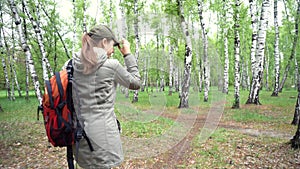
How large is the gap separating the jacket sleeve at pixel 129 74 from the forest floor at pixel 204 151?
1.58 meters

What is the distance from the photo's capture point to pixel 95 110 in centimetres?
212

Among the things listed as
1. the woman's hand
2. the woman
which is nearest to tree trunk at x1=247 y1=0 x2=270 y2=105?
the woman's hand

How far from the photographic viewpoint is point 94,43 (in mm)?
2033

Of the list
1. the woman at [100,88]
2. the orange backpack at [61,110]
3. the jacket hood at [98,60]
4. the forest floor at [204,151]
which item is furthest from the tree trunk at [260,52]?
the orange backpack at [61,110]

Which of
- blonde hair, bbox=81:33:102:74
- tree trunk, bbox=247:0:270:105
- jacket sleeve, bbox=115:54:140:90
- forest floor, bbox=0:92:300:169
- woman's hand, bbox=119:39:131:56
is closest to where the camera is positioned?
blonde hair, bbox=81:33:102:74

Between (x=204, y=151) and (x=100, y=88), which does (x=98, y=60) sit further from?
(x=204, y=151)

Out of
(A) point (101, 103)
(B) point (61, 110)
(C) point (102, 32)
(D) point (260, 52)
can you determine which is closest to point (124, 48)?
(C) point (102, 32)

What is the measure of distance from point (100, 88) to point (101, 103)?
0.14 m

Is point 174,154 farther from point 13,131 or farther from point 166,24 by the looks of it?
point 13,131

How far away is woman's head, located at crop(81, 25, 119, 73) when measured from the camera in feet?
6.44

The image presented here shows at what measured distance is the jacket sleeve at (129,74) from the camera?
207 cm

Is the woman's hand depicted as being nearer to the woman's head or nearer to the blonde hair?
the woman's head

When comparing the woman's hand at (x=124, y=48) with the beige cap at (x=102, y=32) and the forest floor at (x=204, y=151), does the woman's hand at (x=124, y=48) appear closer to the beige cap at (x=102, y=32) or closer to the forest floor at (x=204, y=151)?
the beige cap at (x=102, y=32)

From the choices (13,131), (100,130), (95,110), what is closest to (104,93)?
(95,110)
